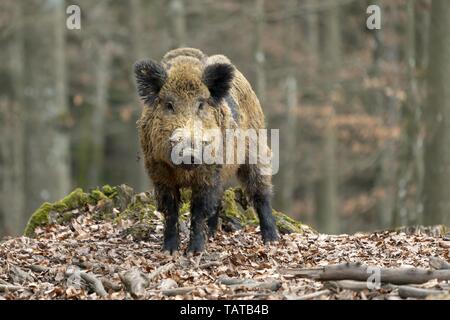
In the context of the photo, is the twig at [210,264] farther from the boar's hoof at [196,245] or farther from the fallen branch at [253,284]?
the fallen branch at [253,284]

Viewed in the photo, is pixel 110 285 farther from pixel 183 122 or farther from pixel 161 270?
pixel 183 122

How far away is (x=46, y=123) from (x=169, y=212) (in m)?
9.64

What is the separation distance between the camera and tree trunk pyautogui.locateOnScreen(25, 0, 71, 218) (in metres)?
18.9

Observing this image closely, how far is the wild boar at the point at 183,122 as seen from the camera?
30.2ft

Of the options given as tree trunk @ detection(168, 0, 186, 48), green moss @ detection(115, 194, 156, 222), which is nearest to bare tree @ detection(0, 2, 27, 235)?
tree trunk @ detection(168, 0, 186, 48)

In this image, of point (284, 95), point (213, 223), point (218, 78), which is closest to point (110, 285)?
point (218, 78)

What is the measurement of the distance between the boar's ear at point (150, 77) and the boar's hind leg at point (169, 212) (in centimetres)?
104

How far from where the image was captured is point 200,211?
9.66 metres

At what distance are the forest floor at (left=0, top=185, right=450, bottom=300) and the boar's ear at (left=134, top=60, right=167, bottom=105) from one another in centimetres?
178

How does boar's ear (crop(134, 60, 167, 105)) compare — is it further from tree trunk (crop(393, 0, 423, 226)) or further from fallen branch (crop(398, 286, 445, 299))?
tree trunk (crop(393, 0, 423, 226))
